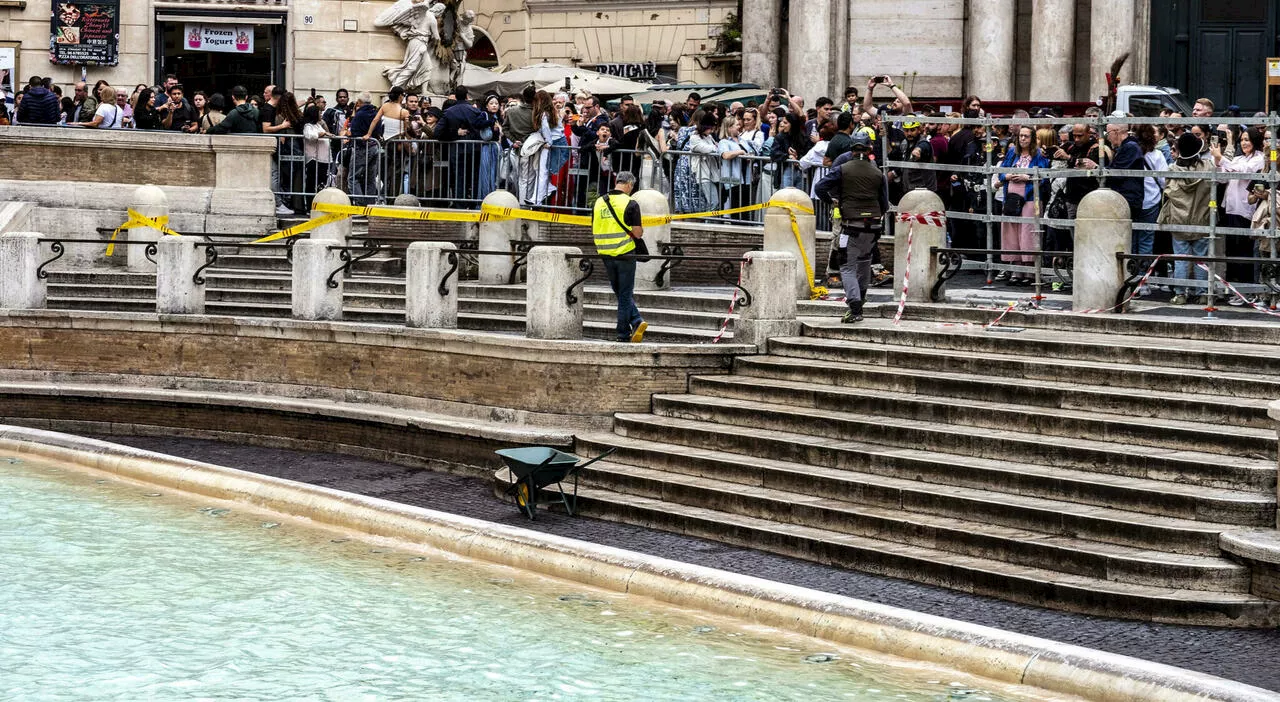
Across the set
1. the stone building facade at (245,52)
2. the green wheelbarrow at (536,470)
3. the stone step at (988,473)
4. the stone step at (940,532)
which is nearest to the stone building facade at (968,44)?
the stone building facade at (245,52)

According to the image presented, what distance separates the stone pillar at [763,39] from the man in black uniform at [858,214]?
2187 centimetres

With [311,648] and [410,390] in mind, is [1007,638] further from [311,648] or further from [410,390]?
[410,390]

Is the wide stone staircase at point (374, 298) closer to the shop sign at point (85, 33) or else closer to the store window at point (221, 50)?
the shop sign at point (85, 33)

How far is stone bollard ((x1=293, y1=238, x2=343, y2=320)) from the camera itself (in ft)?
58.1

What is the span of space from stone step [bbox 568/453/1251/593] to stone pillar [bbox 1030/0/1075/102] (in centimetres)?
2162

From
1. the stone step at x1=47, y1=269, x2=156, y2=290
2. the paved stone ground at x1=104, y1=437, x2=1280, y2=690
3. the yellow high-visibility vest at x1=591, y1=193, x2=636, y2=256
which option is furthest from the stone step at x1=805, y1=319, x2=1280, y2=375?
the stone step at x1=47, y1=269, x2=156, y2=290

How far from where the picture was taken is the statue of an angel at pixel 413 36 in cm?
2903

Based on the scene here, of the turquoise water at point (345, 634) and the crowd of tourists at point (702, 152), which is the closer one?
the turquoise water at point (345, 634)

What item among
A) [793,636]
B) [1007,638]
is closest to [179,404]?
[793,636]

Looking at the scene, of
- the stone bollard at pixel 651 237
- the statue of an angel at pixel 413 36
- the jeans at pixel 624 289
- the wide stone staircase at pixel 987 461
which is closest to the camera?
the wide stone staircase at pixel 987 461

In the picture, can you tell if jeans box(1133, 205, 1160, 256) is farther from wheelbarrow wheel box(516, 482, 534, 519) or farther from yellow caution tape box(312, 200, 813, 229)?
wheelbarrow wheel box(516, 482, 534, 519)

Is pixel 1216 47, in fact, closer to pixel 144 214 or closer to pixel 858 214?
pixel 858 214

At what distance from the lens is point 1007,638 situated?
963cm

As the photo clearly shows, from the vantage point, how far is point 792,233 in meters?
16.8
